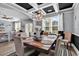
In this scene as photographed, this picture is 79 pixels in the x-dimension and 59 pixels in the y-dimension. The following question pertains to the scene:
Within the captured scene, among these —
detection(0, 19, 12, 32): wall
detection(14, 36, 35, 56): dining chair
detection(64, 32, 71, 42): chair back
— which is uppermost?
detection(0, 19, 12, 32): wall

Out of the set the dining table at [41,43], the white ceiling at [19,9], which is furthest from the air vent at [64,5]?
the dining table at [41,43]

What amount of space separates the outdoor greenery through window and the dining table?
0.49 ft

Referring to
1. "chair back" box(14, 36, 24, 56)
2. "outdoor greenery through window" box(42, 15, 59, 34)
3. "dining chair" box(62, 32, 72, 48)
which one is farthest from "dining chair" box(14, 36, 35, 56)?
"dining chair" box(62, 32, 72, 48)

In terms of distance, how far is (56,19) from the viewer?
1.74m

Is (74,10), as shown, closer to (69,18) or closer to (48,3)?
(69,18)

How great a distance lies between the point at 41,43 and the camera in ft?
5.73

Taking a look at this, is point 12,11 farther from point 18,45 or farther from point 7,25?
point 18,45

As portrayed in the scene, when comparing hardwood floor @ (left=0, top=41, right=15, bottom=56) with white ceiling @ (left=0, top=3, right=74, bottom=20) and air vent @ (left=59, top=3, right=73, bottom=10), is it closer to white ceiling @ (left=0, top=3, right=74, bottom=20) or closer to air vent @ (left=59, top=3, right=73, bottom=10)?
white ceiling @ (left=0, top=3, right=74, bottom=20)

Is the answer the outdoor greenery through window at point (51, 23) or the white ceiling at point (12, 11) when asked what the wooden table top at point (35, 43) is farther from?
the white ceiling at point (12, 11)

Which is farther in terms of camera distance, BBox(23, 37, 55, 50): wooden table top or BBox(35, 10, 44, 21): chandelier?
BBox(35, 10, 44, 21): chandelier

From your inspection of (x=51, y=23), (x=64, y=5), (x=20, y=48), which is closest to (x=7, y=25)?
(x=20, y=48)

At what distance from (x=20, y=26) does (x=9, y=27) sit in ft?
0.68

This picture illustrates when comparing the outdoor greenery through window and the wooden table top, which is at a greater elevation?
the outdoor greenery through window

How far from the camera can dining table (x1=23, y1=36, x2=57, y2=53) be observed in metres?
1.55
